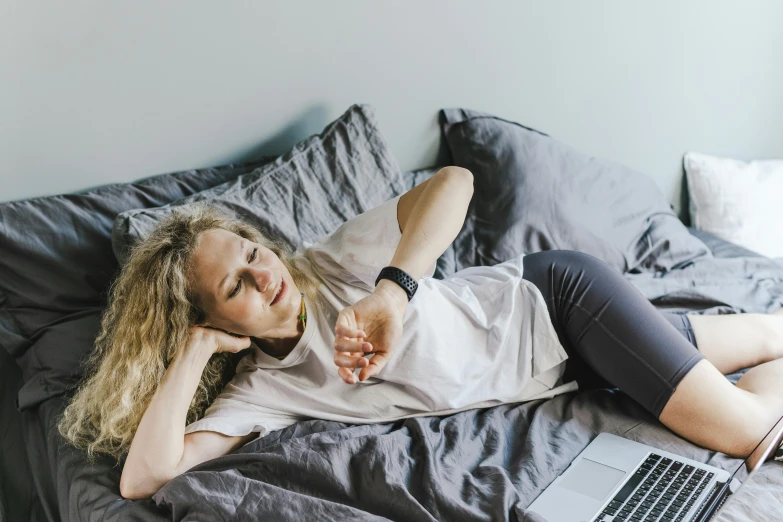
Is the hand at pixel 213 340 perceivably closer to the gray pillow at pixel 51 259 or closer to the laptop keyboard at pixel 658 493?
the gray pillow at pixel 51 259

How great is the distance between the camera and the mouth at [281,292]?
127 centimetres

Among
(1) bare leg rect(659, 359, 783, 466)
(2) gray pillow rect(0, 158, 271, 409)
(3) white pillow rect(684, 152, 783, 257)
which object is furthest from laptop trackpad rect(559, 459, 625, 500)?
(3) white pillow rect(684, 152, 783, 257)

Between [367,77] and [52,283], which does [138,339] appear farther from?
[367,77]

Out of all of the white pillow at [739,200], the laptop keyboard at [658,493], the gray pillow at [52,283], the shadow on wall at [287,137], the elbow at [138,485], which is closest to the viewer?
the laptop keyboard at [658,493]

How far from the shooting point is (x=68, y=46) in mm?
1458

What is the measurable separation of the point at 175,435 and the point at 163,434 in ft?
0.06

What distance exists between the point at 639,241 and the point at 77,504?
1527 millimetres

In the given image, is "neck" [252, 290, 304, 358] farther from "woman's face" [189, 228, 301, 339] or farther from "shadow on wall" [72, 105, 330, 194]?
"shadow on wall" [72, 105, 330, 194]

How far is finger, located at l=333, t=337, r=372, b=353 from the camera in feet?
3.51

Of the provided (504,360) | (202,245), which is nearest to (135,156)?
(202,245)

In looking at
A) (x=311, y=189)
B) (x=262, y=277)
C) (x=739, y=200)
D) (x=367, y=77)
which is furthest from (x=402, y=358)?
(x=739, y=200)

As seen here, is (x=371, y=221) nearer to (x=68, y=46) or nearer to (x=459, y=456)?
(x=459, y=456)

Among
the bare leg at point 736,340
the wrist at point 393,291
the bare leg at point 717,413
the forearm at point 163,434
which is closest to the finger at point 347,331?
the wrist at point 393,291

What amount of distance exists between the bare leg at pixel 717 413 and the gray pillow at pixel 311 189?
809 millimetres
